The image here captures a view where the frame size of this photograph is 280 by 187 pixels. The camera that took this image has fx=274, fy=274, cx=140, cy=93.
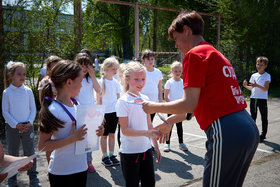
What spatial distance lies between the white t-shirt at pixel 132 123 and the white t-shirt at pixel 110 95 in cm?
200

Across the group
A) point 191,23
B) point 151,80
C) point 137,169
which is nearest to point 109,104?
point 151,80

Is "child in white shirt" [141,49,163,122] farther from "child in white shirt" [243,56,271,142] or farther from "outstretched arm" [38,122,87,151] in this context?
"outstretched arm" [38,122,87,151]

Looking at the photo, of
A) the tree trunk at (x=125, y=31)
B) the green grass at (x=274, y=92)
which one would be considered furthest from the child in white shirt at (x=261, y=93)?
the tree trunk at (x=125, y=31)

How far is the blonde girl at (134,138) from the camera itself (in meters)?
2.95

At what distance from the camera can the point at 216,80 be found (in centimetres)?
219

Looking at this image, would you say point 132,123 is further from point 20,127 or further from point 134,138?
point 20,127

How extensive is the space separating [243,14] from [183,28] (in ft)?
47.6

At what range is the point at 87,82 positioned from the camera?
15.4 feet

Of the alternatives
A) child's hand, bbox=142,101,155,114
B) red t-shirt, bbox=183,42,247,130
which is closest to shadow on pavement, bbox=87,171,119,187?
child's hand, bbox=142,101,155,114

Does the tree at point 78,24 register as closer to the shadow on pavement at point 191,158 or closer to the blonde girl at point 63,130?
the shadow on pavement at point 191,158

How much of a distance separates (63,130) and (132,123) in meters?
0.88

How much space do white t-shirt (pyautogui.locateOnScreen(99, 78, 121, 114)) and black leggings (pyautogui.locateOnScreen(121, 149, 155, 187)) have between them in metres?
2.12

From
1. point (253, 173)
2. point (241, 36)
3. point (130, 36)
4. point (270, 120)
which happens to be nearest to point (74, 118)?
point (253, 173)

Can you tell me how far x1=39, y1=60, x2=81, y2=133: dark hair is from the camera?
93.0 inches
